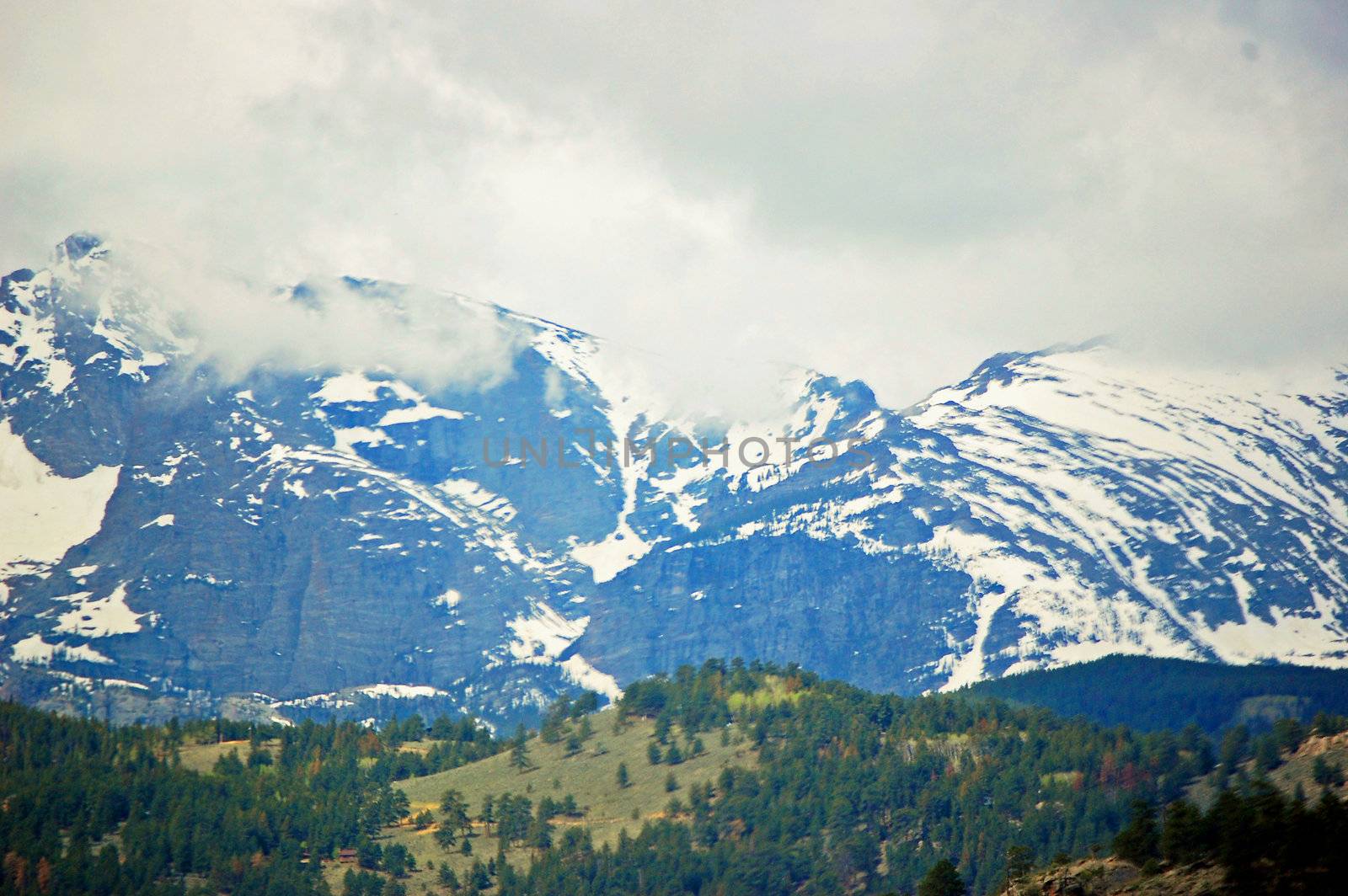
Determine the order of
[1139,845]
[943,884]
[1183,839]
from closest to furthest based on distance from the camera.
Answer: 1. [1183,839]
2. [1139,845]
3. [943,884]

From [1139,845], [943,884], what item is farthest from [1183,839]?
[943,884]

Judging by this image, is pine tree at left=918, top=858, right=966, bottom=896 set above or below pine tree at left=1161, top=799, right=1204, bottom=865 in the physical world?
below

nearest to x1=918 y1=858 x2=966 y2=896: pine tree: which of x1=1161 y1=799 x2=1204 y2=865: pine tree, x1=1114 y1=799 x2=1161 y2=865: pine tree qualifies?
x1=1114 y1=799 x2=1161 y2=865: pine tree

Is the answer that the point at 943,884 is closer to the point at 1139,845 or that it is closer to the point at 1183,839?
the point at 1139,845

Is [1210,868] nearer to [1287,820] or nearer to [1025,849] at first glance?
[1287,820]

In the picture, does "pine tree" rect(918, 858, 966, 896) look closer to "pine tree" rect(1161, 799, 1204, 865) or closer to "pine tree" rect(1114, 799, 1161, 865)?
"pine tree" rect(1114, 799, 1161, 865)

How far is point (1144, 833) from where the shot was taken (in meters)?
183

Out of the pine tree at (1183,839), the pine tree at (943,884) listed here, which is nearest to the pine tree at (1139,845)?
the pine tree at (1183,839)

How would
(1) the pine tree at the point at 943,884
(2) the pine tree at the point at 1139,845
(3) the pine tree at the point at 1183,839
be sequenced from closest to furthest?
(3) the pine tree at the point at 1183,839 → (2) the pine tree at the point at 1139,845 → (1) the pine tree at the point at 943,884

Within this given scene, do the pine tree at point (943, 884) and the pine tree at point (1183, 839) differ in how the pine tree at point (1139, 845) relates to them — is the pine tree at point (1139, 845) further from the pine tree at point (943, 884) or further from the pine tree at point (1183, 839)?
the pine tree at point (943, 884)

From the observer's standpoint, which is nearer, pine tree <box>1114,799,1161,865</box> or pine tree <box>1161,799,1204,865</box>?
pine tree <box>1161,799,1204,865</box>

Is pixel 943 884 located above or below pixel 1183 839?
below

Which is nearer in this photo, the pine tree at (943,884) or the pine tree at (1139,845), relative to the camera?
the pine tree at (1139,845)

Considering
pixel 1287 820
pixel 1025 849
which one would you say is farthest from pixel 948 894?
pixel 1287 820
